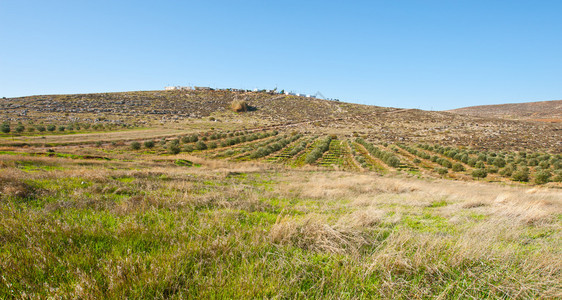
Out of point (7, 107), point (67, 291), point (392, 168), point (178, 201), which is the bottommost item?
point (392, 168)

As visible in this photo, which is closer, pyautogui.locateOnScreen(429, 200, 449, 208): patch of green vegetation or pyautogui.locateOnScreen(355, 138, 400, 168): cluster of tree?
pyautogui.locateOnScreen(429, 200, 449, 208): patch of green vegetation

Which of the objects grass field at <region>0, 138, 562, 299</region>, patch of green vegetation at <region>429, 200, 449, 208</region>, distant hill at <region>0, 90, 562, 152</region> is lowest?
patch of green vegetation at <region>429, 200, 449, 208</region>

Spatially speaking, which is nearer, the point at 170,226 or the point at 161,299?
the point at 161,299

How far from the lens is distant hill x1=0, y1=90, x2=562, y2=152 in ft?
205

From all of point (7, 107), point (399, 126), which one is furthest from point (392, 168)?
point (7, 107)

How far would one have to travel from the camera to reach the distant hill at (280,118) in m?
62.6

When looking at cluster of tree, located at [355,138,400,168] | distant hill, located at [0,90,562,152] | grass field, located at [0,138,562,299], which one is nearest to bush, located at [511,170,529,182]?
cluster of tree, located at [355,138,400,168]

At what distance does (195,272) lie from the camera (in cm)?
248

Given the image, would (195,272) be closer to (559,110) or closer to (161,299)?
(161,299)

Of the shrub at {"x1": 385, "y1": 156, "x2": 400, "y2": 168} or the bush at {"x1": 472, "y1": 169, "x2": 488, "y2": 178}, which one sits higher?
the shrub at {"x1": 385, "y1": 156, "x2": 400, "y2": 168}

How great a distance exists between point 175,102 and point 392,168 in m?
99.1

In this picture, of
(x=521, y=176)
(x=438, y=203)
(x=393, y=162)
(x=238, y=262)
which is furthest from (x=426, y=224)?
(x=521, y=176)

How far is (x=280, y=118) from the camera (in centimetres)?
9619

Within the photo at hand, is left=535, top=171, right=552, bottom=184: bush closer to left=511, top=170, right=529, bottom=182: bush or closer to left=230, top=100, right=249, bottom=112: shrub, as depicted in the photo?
left=511, top=170, right=529, bottom=182: bush
